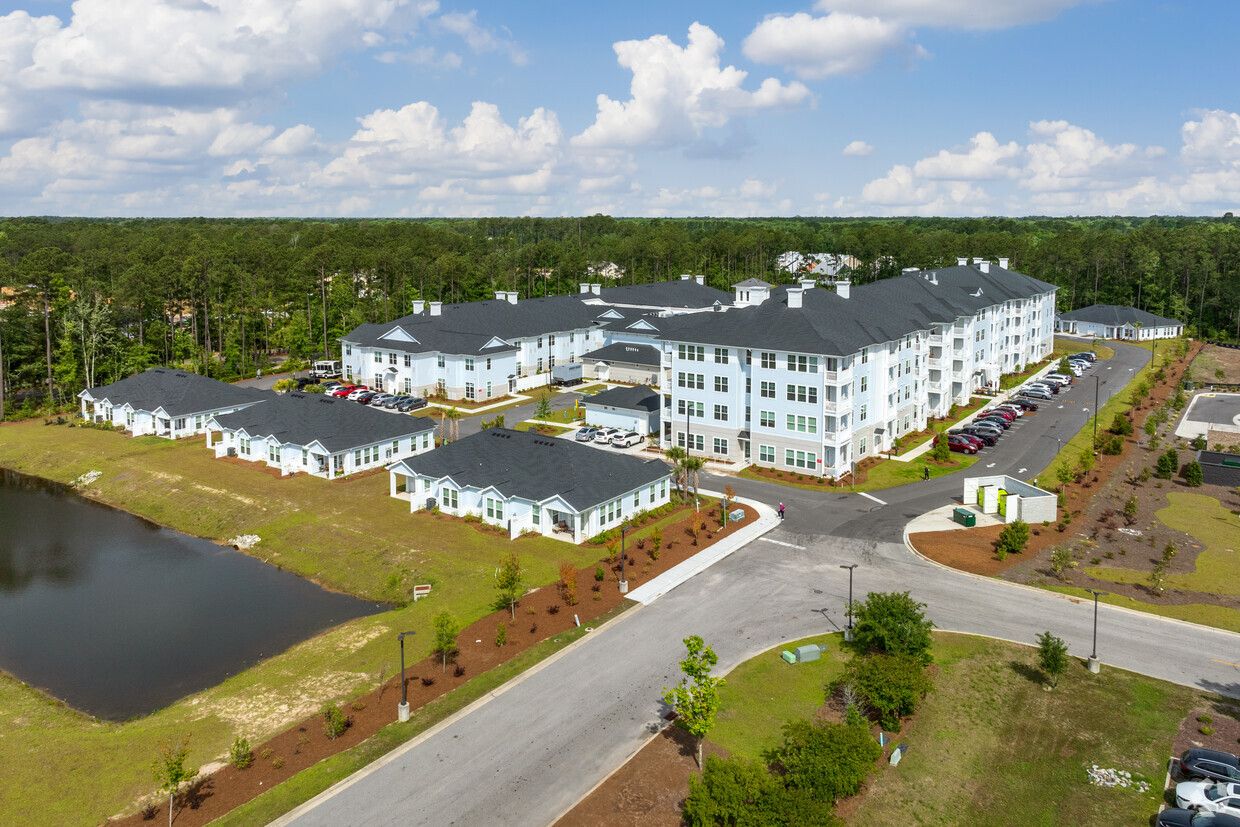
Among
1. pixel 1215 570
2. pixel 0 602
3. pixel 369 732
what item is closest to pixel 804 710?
pixel 369 732

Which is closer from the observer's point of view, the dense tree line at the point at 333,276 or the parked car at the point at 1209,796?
the parked car at the point at 1209,796

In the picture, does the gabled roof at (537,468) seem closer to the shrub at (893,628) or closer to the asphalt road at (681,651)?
the asphalt road at (681,651)

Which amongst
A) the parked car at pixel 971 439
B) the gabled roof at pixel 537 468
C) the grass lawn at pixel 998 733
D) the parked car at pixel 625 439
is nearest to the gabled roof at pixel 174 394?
the gabled roof at pixel 537 468

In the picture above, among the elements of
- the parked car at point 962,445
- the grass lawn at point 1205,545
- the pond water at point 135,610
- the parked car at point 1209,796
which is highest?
the parked car at point 962,445

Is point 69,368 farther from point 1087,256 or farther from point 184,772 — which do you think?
point 1087,256

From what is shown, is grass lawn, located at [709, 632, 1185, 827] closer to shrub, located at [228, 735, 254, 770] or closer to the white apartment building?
shrub, located at [228, 735, 254, 770]

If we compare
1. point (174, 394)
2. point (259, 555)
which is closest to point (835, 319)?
point (259, 555)
